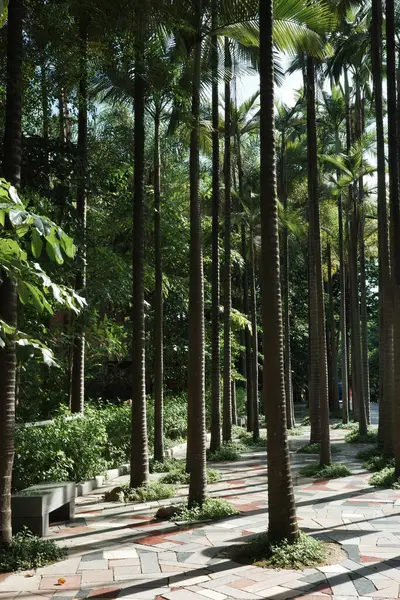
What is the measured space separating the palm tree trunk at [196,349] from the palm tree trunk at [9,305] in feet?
10.1

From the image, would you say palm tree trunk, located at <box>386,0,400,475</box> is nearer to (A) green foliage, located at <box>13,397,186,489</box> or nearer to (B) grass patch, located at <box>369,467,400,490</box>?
(B) grass patch, located at <box>369,467,400,490</box>

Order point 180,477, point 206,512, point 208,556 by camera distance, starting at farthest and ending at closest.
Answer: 1. point 180,477
2. point 206,512
3. point 208,556

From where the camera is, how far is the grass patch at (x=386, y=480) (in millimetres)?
Answer: 11317

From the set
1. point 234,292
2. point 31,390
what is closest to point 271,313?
point 31,390

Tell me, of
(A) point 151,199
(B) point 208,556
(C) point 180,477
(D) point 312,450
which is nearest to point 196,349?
(B) point 208,556

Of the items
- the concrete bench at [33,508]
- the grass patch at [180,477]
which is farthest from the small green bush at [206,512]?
the grass patch at [180,477]

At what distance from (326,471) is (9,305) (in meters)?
8.41

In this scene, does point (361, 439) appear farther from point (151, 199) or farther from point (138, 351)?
point (138, 351)

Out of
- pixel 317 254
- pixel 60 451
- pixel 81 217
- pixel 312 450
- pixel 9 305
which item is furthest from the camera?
pixel 312 450

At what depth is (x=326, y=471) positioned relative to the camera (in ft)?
41.7

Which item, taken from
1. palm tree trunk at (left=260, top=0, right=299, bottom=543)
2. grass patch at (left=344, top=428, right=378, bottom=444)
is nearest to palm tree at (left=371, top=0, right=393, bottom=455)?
grass patch at (left=344, top=428, right=378, bottom=444)

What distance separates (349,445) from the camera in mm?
18406

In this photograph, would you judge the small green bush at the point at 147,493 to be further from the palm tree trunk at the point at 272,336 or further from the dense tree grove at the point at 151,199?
the palm tree trunk at the point at 272,336

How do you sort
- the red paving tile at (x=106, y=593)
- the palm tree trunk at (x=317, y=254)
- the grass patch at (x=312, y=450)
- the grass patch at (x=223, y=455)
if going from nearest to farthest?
the red paving tile at (x=106, y=593), the palm tree trunk at (x=317, y=254), the grass patch at (x=223, y=455), the grass patch at (x=312, y=450)
